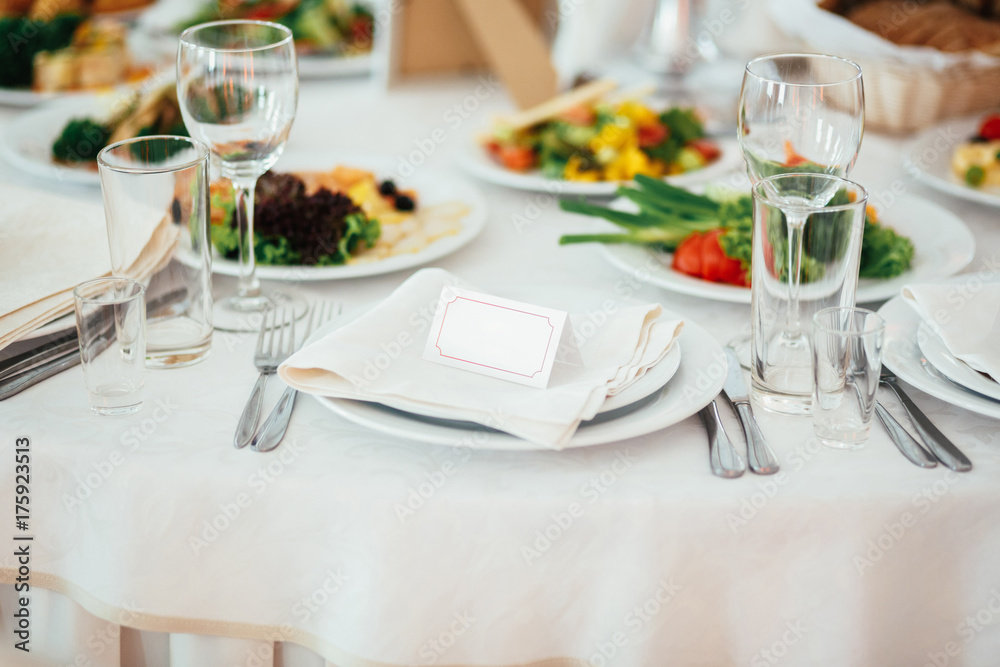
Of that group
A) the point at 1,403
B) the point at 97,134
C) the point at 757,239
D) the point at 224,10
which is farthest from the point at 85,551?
the point at 224,10

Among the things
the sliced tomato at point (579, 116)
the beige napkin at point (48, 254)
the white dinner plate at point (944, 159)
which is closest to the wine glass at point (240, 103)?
the beige napkin at point (48, 254)

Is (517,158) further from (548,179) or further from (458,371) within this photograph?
(458,371)

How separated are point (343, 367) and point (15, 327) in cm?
36

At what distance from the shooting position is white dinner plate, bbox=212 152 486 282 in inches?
48.4

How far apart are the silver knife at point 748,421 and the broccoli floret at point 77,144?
1201mm

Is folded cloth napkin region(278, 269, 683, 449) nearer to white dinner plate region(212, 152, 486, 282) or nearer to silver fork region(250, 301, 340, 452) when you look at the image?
silver fork region(250, 301, 340, 452)

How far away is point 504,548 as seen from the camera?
2.58 feet

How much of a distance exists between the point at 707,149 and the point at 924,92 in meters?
0.47

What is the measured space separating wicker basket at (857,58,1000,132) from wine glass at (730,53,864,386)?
0.99 m

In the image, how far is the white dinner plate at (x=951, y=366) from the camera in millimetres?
892

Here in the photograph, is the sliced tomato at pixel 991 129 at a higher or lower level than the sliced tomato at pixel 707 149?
higher

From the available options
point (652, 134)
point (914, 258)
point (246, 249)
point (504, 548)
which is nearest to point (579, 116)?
point (652, 134)

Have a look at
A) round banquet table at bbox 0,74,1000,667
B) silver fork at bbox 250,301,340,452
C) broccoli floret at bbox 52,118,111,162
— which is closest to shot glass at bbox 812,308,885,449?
round banquet table at bbox 0,74,1000,667

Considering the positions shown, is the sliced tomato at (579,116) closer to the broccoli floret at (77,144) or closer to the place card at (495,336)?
the broccoli floret at (77,144)
